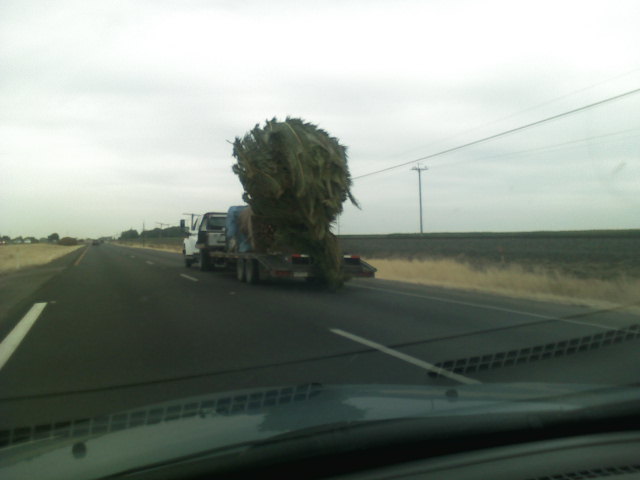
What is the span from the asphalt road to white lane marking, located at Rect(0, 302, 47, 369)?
9 centimetres

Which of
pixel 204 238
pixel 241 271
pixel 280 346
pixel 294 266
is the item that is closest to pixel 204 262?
pixel 204 238

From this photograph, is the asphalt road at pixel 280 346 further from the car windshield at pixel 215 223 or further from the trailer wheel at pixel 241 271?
the car windshield at pixel 215 223

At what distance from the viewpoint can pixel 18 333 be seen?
1001 centimetres

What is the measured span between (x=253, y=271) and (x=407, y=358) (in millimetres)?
11417

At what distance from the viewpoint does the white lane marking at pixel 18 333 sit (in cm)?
828

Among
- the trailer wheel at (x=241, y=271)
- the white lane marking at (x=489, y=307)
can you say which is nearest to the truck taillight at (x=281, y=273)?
the white lane marking at (x=489, y=307)

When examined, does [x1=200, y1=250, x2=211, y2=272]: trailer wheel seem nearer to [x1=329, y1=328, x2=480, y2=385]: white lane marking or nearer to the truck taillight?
the truck taillight

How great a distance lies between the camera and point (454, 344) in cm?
870

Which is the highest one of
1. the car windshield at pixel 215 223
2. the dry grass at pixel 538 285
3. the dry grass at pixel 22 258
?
the car windshield at pixel 215 223

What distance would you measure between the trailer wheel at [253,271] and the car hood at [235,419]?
13906 mm

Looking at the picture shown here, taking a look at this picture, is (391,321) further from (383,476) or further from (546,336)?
(383,476)

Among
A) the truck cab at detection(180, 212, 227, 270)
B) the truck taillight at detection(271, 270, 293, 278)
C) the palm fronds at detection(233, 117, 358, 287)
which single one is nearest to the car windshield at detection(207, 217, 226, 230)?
the truck cab at detection(180, 212, 227, 270)

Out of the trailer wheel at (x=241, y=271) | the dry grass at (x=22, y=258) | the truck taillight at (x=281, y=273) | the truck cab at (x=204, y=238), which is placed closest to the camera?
the truck taillight at (x=281, y=273)

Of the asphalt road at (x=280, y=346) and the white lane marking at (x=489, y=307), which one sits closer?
the asphalt road at (x=280, y=346)
